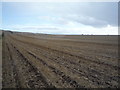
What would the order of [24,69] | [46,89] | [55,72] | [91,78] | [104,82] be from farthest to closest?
1. [24,69]
2. [55,72]
3. [91,78]
4. [104,82]
5. [46,89]

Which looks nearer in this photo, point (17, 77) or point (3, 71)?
point (17, 77)

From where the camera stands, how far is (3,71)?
41.5 ft

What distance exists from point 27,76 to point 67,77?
245cm

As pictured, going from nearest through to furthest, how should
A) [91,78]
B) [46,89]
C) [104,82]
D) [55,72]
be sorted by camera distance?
[46,89] → [104,82] → [91,78] → [55,72]

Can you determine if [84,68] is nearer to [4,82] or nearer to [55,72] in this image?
[55,72]

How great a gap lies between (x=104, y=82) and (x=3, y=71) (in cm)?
680

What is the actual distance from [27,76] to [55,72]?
6.04 ft

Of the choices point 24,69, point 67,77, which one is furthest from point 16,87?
point 24,69

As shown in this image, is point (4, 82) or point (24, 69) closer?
point (4, 82)

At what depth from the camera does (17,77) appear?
10930 mm

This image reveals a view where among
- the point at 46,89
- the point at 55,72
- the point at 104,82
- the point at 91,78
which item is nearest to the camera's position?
the point at 46,89

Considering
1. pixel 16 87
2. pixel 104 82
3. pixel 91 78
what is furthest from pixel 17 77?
pixel 104 82

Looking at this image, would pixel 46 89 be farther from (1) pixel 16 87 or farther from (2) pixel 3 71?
(2) pixel 3 71

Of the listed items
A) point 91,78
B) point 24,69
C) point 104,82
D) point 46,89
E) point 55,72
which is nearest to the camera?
point 46,89
